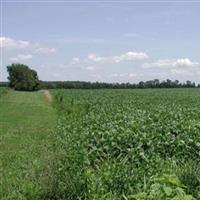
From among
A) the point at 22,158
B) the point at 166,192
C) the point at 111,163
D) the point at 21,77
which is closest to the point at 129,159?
the point at 111,163

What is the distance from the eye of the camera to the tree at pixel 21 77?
81.2m

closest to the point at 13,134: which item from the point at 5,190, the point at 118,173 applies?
the point at 5,190

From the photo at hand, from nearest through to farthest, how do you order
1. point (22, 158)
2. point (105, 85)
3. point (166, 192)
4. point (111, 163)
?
1. point (166, 192)
2. point (111, 163)
3. point (22, 158)
4. point (105, 85)

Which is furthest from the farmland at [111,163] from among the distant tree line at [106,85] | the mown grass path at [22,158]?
the distant tree line at [106,85]

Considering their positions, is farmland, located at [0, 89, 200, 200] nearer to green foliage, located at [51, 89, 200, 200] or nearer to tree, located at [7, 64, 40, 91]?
green foliage, located at [51, 89, 200, 200]

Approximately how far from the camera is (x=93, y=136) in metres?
13.1

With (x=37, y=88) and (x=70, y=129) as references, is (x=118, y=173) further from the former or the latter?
(x=37, y=88)

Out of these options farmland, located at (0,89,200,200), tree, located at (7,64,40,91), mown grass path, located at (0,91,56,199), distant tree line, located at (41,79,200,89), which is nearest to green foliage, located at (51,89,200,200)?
farmland, located at (0,89,200,200)

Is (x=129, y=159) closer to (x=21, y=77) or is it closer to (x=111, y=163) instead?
(x=111, y=163)

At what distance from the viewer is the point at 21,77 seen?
81688mm

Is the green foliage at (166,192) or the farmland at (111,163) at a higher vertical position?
the green foliage at (166,192)

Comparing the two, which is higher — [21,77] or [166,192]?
[21,77]

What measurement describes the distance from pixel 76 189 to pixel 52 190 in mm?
504

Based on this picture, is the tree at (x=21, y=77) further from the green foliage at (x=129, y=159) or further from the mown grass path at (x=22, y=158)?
the green foliage at (x=129, y=159)
